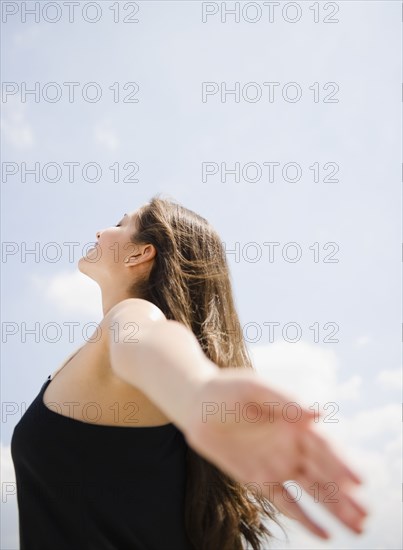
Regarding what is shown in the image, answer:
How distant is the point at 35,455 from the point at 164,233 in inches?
64.2

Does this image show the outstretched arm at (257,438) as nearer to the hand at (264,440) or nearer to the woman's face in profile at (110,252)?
the hand at (264,440)

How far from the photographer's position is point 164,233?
12.2 feet

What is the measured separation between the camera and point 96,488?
280 cm

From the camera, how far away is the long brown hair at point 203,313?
2930 millimetres

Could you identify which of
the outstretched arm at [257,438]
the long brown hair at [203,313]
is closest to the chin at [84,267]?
the long brown hair at [203,313]

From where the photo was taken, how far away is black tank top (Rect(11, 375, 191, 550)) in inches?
109

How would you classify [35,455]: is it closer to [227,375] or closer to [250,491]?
[250,491]

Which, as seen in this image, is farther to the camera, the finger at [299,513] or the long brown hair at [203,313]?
the long brown hair at [203,313]

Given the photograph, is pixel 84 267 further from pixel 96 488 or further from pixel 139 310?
pixel 139 310

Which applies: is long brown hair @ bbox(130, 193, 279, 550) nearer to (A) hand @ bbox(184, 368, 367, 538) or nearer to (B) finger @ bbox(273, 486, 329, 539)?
(B) finger @ bbox(273, 486, 329, 539)

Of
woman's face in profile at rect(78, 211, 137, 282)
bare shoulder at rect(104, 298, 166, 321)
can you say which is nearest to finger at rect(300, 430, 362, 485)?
bare shoulder at rect(104, 298, 166, 321)

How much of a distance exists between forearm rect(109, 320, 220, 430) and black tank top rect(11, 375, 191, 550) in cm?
112

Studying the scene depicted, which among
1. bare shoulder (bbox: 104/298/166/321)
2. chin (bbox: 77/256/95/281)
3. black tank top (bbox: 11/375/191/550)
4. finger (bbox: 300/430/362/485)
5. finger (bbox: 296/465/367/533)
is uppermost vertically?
chin (bbox: 77/256/95/281)

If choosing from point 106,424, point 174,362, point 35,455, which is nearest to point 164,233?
point 106,424
